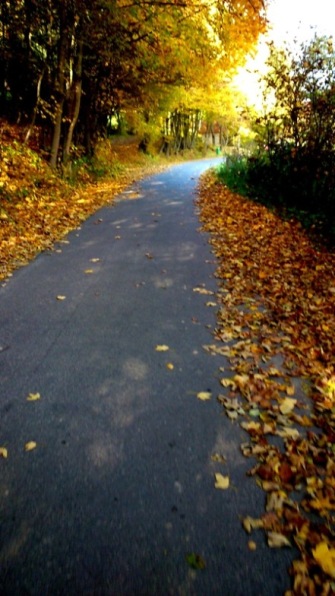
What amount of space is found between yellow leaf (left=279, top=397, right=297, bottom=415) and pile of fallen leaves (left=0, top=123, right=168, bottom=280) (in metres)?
4.81

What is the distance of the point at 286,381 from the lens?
4.21m

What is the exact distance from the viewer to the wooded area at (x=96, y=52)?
12.1 meters

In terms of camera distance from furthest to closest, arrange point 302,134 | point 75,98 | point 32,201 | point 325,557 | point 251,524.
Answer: point 75,98 < point 302,134 < point 32,201 < point 251,524 < point 325,557

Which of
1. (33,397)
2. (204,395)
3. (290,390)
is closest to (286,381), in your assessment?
(290,390)

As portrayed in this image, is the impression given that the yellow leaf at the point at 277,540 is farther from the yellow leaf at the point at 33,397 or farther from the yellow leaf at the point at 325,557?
the yellow leaf at the point at 33,397

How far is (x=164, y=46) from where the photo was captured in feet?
51.4

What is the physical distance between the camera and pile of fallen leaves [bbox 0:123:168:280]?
7730 millimetres

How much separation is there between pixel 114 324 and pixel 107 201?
861 centimetres

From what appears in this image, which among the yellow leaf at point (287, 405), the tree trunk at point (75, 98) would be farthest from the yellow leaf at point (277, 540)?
the tree trunk at point (75, 98)

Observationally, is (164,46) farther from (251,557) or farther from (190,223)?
(251,557)

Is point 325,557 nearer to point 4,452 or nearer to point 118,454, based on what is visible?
point 118,454

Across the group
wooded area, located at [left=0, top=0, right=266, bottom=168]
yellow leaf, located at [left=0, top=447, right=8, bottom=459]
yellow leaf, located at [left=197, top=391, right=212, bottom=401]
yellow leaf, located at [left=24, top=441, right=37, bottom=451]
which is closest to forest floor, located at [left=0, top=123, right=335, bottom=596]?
yellow leaf, located at [left=197, top=391, right=212, bottom=401]

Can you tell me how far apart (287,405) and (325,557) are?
153cm

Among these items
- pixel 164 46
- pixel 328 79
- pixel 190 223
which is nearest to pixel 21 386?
pixel 190 223
